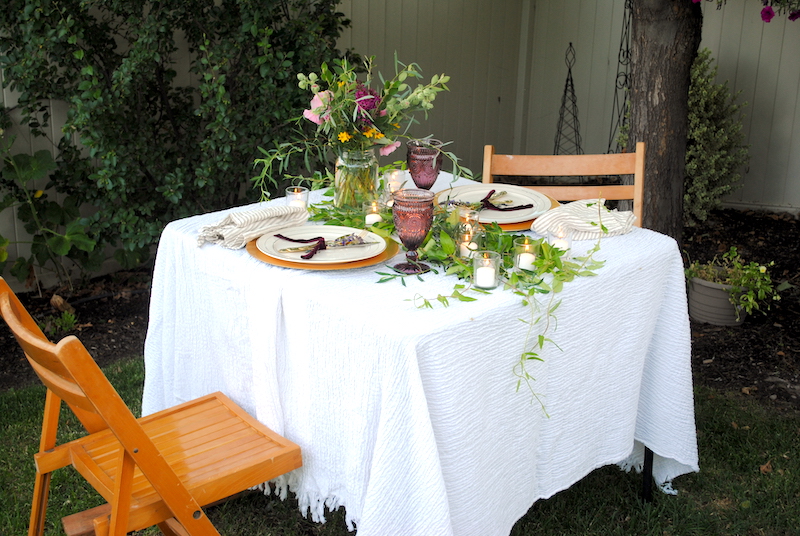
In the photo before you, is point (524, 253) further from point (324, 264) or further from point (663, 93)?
point (663, 93)

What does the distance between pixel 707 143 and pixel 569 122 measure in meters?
1.49

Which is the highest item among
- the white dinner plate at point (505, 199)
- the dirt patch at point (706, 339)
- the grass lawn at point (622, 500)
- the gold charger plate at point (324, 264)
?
the white dinner plate at point (505, 199)

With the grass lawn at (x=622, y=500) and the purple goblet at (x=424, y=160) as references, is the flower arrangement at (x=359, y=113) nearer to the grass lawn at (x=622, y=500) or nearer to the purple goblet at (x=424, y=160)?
the purple goblet at (x=424, y=160)

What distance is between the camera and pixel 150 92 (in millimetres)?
3756

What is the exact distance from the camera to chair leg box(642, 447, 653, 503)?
7.32ft

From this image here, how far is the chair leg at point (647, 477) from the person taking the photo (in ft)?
7.32

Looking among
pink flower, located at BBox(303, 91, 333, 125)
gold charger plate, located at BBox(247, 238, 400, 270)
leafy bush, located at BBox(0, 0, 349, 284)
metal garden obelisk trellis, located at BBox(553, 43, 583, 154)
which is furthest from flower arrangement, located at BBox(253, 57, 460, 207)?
metal garden obelisk trellis, located at BBox(553, 43, 583, 154)

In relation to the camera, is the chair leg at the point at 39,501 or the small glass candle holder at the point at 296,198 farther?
the small glass candle holder at the point at 296,198

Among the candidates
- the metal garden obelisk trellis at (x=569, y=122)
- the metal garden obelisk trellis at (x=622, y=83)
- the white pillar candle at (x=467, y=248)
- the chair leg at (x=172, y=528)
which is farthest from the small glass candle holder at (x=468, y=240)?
Result: the metal garden obelisk trellis at (x=569, y=122)

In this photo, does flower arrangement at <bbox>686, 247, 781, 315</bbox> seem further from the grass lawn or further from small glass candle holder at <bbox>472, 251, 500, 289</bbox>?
small glass candle holder at <bbox>472, 251, 500, 289</bbox>

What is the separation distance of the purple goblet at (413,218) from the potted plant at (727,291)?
237cm

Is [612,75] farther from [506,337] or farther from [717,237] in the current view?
→ [506,337]

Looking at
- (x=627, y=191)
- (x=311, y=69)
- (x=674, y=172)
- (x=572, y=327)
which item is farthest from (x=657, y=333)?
(x=311, y=69)

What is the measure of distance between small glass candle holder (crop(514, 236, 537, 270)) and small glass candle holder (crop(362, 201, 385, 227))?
1.54ft
